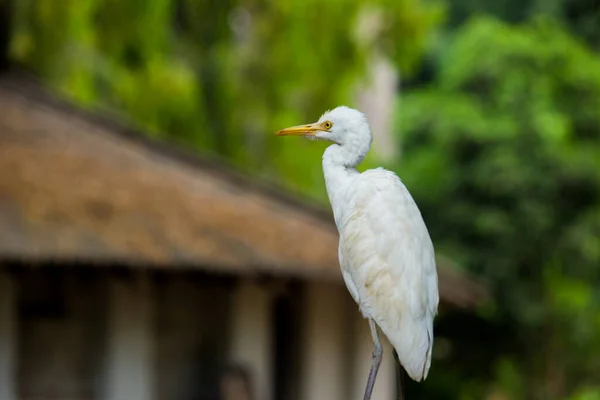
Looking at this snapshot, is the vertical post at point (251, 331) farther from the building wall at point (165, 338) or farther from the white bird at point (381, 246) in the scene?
the white bird at point (381, 246)

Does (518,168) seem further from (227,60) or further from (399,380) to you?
(399,380)

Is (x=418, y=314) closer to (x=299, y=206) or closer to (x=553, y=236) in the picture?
(x=299, y=206)

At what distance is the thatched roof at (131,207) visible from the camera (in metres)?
9.21

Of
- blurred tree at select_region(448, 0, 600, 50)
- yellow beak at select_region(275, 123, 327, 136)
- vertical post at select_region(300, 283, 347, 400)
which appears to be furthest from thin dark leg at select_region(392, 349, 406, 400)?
blurred tree at select_region(448, 0, 600, 50)

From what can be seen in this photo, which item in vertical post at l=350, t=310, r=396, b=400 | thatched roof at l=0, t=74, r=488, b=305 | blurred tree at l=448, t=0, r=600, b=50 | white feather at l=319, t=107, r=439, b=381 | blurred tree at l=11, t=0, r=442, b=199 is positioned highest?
blurred tree at l=448, t=0, r=600, b=50

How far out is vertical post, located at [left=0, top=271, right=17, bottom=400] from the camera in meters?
9.88

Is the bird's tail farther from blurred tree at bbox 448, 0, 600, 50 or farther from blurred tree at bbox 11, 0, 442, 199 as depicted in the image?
blurred tree at bbox 448, 0, 600, 50

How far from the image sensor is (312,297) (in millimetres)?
11641

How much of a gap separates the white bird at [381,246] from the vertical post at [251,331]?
8.05 metres

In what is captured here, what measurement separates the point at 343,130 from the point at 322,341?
8.88 meters

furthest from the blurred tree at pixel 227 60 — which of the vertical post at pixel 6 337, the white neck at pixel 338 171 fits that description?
the white neck at pixel 338 171

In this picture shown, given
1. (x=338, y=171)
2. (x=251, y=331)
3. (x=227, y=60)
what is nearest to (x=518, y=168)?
(x=227, y=60)

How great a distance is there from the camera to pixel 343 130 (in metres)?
2.95

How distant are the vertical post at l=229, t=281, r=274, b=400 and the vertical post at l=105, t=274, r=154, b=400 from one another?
0.90m
